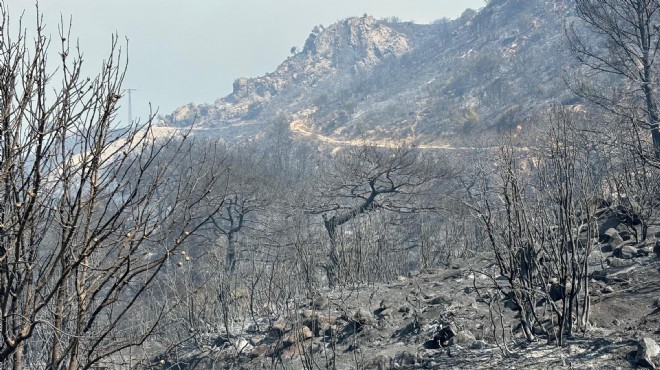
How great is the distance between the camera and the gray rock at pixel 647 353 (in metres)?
4.54

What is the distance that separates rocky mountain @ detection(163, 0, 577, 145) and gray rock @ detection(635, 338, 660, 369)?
74.3 feet

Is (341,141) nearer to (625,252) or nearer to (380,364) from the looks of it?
(625,252)

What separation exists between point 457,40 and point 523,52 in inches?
823

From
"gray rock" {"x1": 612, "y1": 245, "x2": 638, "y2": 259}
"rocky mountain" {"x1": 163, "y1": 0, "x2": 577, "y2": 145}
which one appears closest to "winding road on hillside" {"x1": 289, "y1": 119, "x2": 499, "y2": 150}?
"rocky mountain" {"x1": 163, "y1": 0, "x2": 577, "y2": 145}

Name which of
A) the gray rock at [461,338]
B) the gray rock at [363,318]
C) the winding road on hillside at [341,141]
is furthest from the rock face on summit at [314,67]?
the gray rock at [461,338]

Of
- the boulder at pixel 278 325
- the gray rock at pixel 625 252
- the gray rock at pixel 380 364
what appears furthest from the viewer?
the boulder at pixel 278 325

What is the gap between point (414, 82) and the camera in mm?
71875

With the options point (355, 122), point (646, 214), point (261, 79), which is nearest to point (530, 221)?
point (646, 214)

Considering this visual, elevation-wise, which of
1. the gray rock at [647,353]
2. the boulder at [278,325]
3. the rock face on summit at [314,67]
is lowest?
the boulder at [278,325]

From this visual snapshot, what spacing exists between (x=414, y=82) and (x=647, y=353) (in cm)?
6922

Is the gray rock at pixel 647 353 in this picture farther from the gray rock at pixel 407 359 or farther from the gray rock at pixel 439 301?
the gray rock at pixel 439 301

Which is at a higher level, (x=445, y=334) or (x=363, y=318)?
(x=445, y=334)

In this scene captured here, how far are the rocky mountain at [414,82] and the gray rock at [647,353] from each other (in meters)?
22.6

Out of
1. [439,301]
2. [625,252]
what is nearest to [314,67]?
[439,301]
